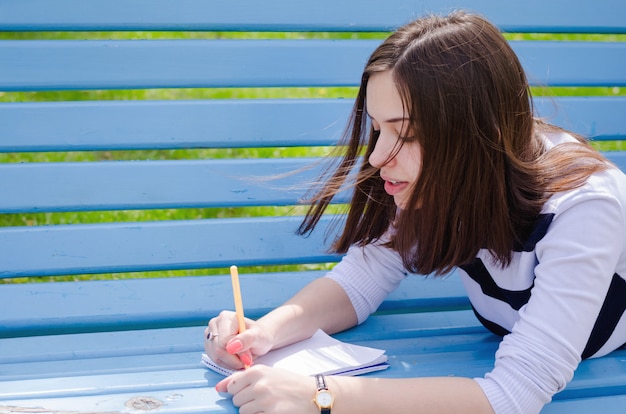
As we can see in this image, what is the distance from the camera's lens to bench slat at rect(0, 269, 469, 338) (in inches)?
86.2

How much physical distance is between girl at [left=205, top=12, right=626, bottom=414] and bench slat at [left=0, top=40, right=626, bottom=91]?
50 centimetres

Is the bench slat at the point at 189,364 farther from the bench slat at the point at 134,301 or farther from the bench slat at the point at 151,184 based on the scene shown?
the bench slat at the point at 151,184

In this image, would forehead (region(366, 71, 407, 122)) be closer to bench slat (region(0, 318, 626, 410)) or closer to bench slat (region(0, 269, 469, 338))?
bench slat (region(0, 318, 626, 410))

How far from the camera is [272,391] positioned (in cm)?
158

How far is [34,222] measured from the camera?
3193mm

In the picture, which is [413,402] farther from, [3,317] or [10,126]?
[10,126]

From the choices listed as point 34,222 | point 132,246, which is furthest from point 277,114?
point 34,222

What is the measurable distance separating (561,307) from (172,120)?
119cm

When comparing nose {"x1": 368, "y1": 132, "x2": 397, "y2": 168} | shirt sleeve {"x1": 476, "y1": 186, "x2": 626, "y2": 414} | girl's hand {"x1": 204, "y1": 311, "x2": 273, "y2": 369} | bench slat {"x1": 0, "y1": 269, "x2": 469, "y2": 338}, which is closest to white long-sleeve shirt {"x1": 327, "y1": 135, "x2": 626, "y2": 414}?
shirt sleeve {"x1": 476, "y1": 186, "x2": 626, "y2": 414}

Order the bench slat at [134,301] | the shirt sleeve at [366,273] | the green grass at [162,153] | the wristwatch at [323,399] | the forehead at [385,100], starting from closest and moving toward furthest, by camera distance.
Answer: the wristwatch at [323,399] < the forehead at [385,100] < the shirt sleeve at [366,273] < the bench slat at [134,301] < the green grass at [162,153]

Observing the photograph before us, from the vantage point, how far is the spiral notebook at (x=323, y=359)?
5.84 ft

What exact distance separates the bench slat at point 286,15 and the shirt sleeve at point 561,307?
3.20 ft

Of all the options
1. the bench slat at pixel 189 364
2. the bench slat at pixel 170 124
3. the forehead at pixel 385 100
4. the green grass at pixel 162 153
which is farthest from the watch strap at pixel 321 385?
the green grass at pixel 162 153

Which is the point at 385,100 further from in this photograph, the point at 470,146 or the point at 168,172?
the point at 168,172
